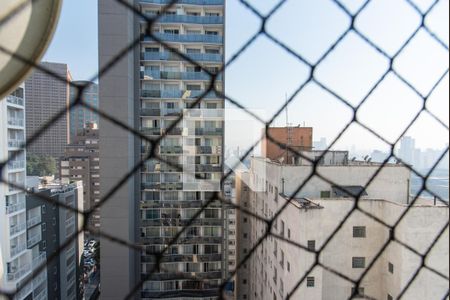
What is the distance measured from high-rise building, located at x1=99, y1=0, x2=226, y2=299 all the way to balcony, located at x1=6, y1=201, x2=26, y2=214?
1.80 m

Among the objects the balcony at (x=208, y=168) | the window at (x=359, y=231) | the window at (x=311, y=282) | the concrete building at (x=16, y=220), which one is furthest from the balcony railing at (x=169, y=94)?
the window at (x=311, y=282)

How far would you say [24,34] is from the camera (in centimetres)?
32

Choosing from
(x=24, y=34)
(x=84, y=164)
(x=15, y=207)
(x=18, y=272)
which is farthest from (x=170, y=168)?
(x=84, y=164)

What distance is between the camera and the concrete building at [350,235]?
3408 millimetres

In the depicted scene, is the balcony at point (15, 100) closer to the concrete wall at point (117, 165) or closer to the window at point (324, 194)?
the concrete wall at point (117, 165)

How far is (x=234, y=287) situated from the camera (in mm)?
7715

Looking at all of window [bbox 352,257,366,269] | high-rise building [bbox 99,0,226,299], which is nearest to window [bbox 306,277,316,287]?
window [bbox 352,257,366,269]

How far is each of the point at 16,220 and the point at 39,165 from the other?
1449mm

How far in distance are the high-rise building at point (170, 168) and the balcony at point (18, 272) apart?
156 centimetres

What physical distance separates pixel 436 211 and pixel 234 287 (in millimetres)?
5588

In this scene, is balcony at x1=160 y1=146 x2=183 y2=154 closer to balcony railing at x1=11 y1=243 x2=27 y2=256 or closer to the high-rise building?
the high-rise building

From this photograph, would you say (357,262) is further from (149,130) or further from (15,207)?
(15,207)

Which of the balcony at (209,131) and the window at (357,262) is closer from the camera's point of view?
the window at (357,262)

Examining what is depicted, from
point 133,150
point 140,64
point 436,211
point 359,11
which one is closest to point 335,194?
point 436,211
